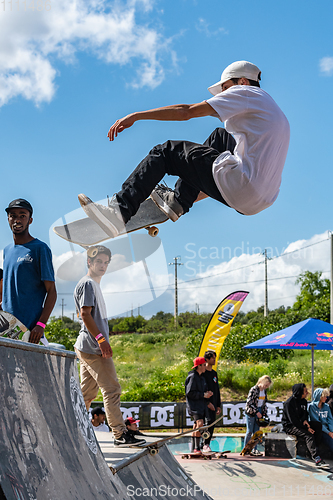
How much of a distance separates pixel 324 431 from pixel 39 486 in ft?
24.4

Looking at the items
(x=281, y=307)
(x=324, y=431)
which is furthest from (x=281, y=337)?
(x=281, y=307)

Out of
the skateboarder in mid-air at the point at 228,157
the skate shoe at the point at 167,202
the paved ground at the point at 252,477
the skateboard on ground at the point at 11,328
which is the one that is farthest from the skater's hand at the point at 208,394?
the skateboarder in mid-air at the point at 228,157

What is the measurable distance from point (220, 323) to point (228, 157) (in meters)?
10.3

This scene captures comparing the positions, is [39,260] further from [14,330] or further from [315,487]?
[315,487]

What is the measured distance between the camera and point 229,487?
564 centimetres

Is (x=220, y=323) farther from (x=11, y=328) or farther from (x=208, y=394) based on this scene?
(x=11, y=328)

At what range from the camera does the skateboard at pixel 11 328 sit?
2.86 meters

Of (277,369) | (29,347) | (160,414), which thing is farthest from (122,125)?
(277,369)

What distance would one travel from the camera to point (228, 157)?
2.46 metres

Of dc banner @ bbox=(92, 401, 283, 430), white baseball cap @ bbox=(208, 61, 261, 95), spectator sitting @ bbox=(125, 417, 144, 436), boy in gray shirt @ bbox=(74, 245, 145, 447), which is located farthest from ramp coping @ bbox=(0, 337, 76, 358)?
dc banner @ bbox=(92, 401, 283, 430)

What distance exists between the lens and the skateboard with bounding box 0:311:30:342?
2.86m

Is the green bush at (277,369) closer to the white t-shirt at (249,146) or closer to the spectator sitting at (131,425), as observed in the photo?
the spectator sitting at (131,425)

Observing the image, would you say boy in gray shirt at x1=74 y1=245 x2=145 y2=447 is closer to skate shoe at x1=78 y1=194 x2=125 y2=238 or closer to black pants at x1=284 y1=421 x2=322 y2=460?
skate shoe at x1=78 y1=194 x2=125 y2=238

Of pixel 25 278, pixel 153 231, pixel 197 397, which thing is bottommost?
pixel 197 397
